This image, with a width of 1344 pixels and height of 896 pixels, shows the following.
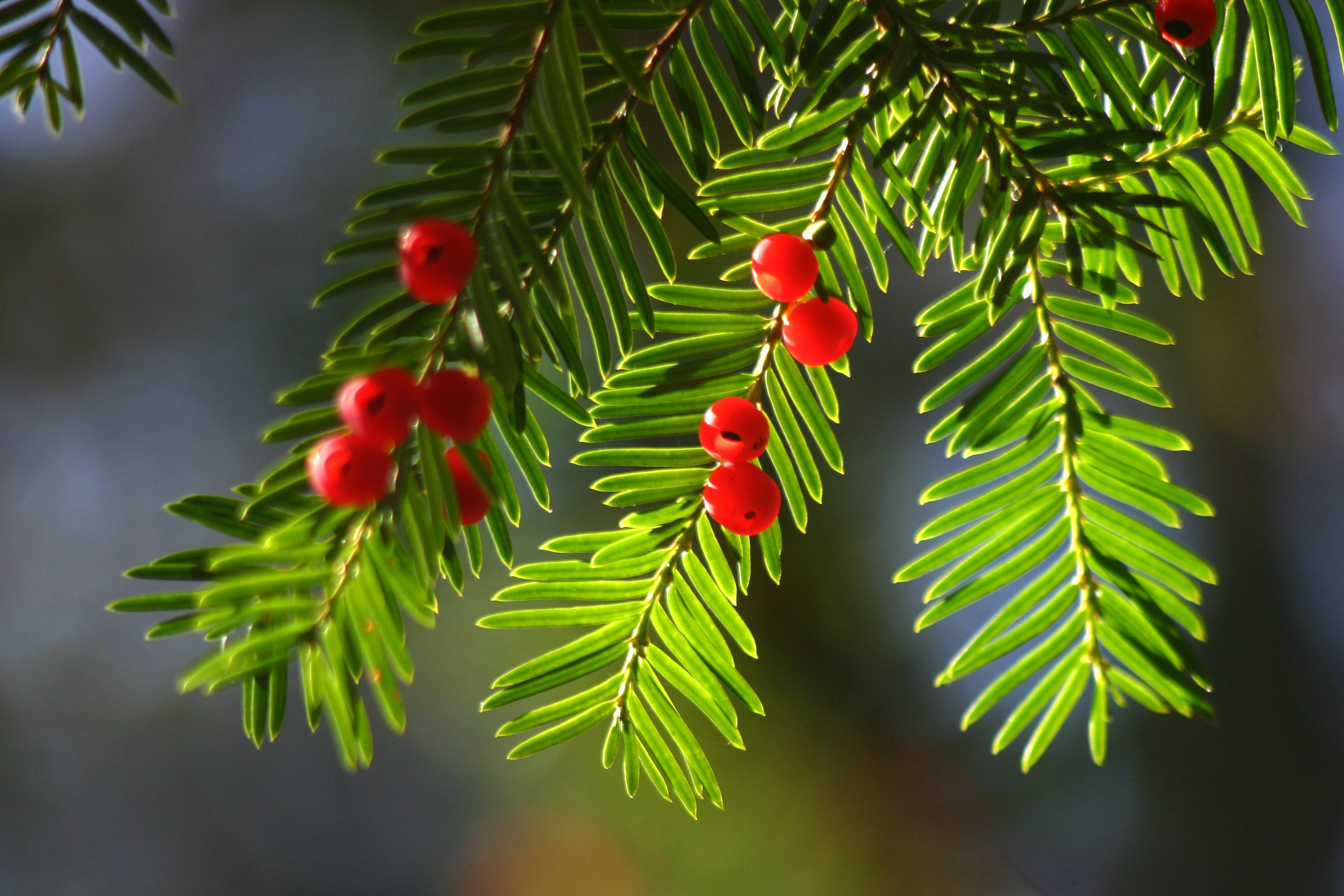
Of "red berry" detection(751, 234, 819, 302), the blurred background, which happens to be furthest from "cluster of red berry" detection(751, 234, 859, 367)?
the blurred background

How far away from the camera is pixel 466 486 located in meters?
0.33

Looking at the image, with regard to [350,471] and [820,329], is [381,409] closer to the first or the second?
[350,471]

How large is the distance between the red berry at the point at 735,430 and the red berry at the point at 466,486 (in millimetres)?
118

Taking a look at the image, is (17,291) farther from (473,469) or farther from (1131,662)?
(1131,662)

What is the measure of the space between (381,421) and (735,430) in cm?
18

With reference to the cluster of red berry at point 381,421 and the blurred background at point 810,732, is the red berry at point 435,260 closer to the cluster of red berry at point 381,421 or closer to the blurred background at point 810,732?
the cluster of red berry at point 381,421

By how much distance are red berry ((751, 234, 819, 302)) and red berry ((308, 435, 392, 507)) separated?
0.20m

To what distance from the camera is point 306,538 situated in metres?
0.29

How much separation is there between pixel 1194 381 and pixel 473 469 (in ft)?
5.51

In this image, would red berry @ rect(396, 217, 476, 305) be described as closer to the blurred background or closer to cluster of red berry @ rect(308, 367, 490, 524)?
cluster of red berry @ rect(308, 367, 490, 524)

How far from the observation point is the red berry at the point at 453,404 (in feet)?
0.91

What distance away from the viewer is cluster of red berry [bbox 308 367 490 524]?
270 mm

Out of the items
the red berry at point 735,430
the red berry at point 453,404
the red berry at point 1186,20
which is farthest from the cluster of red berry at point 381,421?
the red berry at point 1186,20

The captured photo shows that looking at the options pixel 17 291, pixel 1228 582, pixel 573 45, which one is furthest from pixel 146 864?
pixel 1228 582
